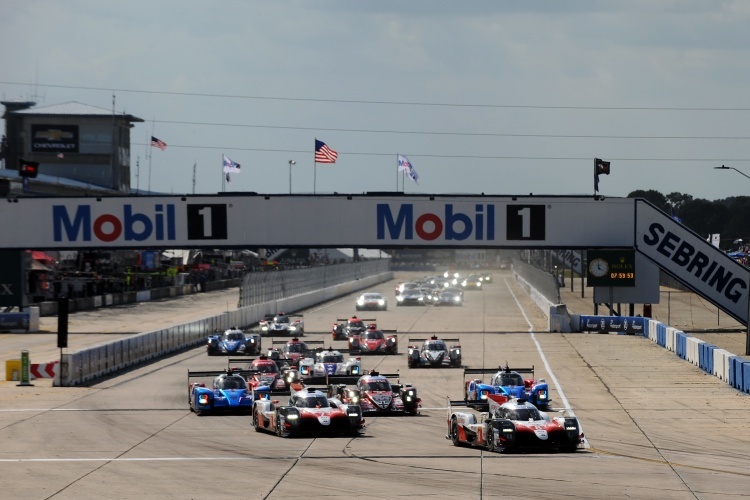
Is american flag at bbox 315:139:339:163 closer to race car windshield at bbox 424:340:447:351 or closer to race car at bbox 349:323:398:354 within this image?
race car at bbox 349:323:398:354

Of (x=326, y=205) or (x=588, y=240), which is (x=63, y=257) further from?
(x=588, y=240)

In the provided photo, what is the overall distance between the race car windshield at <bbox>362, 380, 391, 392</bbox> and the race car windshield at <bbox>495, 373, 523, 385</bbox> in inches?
134

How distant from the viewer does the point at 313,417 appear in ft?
101

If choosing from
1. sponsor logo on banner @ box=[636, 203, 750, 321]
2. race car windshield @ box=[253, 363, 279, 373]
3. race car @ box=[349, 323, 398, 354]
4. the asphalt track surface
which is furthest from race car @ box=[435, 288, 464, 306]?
race car windshield @ box=[253, 363, 279, 373]

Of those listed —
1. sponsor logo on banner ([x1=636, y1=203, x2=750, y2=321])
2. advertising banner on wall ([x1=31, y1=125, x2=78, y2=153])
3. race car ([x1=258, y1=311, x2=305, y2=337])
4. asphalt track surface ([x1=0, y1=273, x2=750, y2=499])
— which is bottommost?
asphalt track surface ([x1=0, y1=273, x2=750, y2=499])

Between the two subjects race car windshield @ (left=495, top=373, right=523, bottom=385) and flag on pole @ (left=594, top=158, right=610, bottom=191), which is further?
flag on pole @ (left=594, top=158, right=610, bottom=191)

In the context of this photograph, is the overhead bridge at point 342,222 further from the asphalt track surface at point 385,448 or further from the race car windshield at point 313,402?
the race car windshield at point 313,402

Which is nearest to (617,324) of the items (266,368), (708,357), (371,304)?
(708,357)

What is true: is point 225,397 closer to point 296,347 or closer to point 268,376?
point 268,376

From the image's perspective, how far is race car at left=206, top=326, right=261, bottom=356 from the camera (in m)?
56.2

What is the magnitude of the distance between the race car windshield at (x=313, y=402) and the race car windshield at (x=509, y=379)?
703 centimetres

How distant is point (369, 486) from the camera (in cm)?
2361

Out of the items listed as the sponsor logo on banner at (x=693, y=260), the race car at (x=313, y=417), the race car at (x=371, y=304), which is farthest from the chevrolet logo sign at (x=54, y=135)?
the race car at (x=313, y=417)

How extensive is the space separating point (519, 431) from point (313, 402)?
607 centimetres
